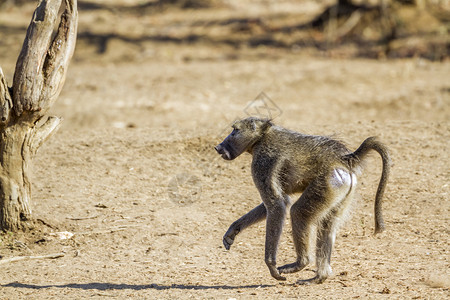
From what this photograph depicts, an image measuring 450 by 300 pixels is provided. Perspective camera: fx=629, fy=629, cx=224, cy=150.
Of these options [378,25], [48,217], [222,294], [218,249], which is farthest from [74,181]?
[378,25]

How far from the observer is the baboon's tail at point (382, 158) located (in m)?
5.11

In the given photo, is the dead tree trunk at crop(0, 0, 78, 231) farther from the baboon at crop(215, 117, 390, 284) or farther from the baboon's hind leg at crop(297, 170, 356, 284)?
the baboon's hind leg at crop(297, 170, 356, 284)

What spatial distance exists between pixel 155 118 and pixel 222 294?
7444mm

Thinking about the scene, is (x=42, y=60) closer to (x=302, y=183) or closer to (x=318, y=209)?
(x=302, y=183)

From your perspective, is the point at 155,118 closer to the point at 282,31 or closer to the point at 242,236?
the point at 242,236

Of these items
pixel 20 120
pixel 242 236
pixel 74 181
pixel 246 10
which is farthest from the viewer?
pixel 246 10

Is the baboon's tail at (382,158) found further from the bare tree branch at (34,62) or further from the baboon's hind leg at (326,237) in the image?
the bare tree branch at (34,62)

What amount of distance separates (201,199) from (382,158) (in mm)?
2875

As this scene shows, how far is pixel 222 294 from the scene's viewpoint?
5227mm

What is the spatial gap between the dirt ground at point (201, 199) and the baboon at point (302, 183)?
352mm

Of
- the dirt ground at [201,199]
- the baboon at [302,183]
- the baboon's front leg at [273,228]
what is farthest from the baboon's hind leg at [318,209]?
the dirt ground at [201,199]

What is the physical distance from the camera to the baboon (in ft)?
17.1

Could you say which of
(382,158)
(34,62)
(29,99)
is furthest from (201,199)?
(382,158)

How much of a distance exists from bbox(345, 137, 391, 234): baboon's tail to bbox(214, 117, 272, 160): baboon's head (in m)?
0.84
